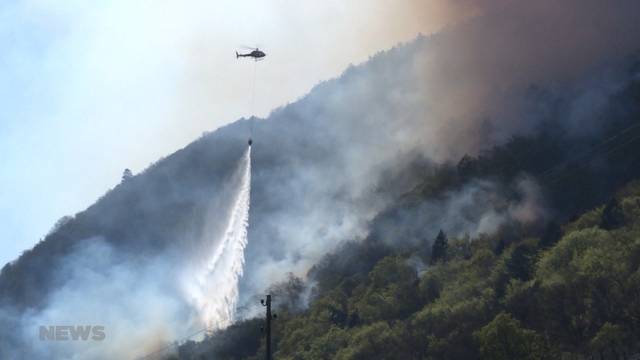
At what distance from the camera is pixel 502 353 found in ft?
553

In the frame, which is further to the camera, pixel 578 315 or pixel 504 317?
pixel 578 315

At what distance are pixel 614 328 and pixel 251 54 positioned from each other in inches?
3240

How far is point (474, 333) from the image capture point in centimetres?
19725

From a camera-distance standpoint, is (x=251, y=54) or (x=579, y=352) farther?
(x=579, y=352)

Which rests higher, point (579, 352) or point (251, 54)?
point (251, 54)

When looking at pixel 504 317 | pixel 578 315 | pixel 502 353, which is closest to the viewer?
pixel 502 353

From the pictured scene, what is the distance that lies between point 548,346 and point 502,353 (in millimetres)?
10823

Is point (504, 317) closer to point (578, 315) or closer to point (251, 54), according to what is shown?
point (578, 315)

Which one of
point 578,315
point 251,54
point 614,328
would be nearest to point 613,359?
point 614,328

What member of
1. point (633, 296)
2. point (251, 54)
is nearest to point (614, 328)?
point (633, 296)

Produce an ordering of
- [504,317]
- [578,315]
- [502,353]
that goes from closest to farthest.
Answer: [502,353]
[504,317]
[578,315]

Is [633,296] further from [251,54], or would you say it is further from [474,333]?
[251,54]

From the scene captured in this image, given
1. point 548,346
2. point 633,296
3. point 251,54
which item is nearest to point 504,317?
point 548,346

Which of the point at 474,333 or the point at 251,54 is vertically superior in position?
the point at 251,54
